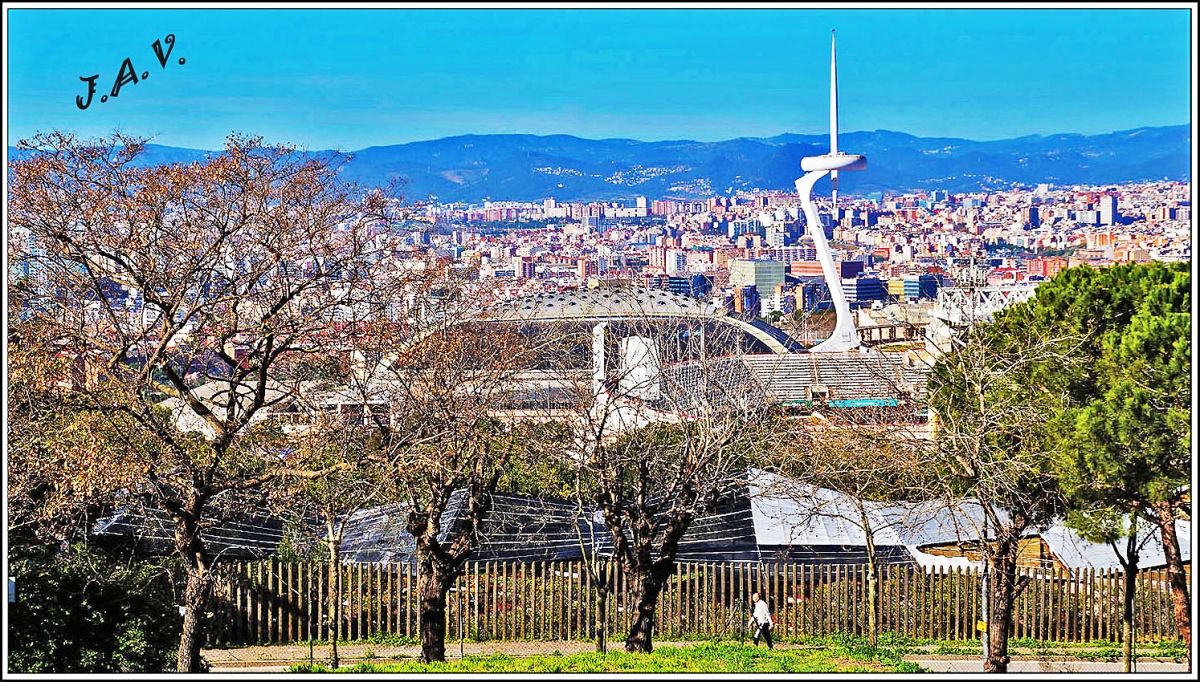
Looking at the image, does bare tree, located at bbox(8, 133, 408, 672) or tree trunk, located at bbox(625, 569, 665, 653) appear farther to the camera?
tree trunk, located at bbox(625, 569, 665, 653)

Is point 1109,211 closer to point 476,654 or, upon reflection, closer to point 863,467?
point 863,467

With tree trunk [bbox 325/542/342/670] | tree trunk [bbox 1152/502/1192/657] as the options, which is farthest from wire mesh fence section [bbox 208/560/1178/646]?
tree trunk [bbox 1152/502/1192/657]

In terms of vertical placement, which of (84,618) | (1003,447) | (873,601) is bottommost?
(873,601)

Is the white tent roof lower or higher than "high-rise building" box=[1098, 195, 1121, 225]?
lower

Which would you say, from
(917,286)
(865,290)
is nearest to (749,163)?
(865,290)

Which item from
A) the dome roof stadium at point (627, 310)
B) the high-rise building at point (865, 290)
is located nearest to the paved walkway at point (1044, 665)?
the dome roof stadium at point (627, 310)

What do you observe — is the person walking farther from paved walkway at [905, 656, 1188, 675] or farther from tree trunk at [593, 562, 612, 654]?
tree trunk at [593, 562, 612, 654]
